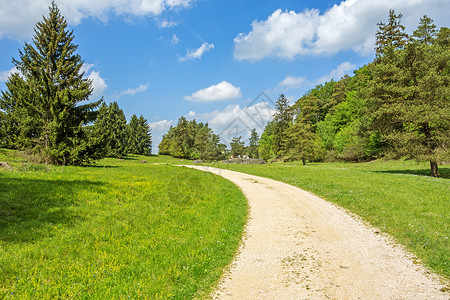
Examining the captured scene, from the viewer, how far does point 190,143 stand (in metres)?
116

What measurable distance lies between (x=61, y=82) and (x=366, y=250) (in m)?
34.9

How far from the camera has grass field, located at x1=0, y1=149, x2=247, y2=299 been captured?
5586 millimetres

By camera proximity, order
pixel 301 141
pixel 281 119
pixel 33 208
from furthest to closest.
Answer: pixel 281 119 → pixel 301 141 → pixel 33 208

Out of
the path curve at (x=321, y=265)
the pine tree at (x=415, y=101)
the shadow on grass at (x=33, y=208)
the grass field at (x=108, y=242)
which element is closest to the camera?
the path curve at (x=321, y=265)

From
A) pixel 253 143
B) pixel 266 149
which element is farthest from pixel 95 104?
pixel 253 143

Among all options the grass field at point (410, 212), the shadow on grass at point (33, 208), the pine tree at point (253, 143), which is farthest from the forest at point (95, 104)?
the pine tree at point (253, 143)

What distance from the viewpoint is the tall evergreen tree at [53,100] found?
26500mm

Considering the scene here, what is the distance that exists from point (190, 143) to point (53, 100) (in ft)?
291

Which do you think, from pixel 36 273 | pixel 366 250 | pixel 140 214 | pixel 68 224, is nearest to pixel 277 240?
pixel 366 250

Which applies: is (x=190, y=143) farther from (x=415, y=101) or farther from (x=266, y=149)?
(x=415, y=101)

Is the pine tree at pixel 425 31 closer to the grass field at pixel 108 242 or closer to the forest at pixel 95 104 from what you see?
the forest at pixel 95 104

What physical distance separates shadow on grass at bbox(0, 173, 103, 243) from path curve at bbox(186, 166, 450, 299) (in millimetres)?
6847

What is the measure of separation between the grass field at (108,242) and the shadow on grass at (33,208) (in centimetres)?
3

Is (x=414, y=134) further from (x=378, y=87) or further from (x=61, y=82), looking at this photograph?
(x=61, y=82)
